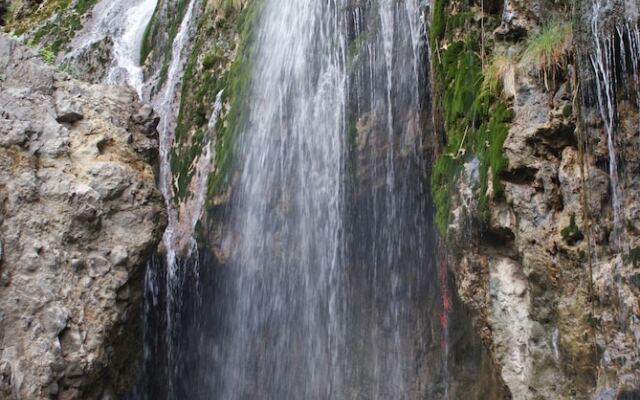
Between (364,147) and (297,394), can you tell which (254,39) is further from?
(297,394)

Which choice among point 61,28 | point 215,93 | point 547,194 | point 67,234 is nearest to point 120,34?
point 61,28

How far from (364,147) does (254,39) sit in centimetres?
391

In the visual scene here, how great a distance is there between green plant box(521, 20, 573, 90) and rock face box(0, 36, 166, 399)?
200 inches

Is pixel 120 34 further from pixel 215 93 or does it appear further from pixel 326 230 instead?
pixel 326 230

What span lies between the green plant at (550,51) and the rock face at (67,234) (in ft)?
16.6

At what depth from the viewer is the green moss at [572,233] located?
247 inches

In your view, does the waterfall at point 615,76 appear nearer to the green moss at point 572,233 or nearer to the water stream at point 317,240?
the green moss at point 572,233

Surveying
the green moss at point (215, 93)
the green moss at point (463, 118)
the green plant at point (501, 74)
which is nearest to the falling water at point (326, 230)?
the green moss at point (215, 93)

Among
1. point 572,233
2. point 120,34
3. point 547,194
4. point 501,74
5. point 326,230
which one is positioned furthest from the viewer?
point 120,34

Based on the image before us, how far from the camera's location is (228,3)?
1443cm

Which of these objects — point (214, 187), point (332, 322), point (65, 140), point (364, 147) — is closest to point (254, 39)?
point (214, 187)

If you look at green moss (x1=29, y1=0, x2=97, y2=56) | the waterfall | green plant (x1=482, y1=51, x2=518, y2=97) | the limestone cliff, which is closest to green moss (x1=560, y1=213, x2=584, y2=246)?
the limestone cliff

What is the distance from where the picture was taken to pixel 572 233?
6.30 m

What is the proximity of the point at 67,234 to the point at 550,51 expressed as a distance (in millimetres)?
5811
